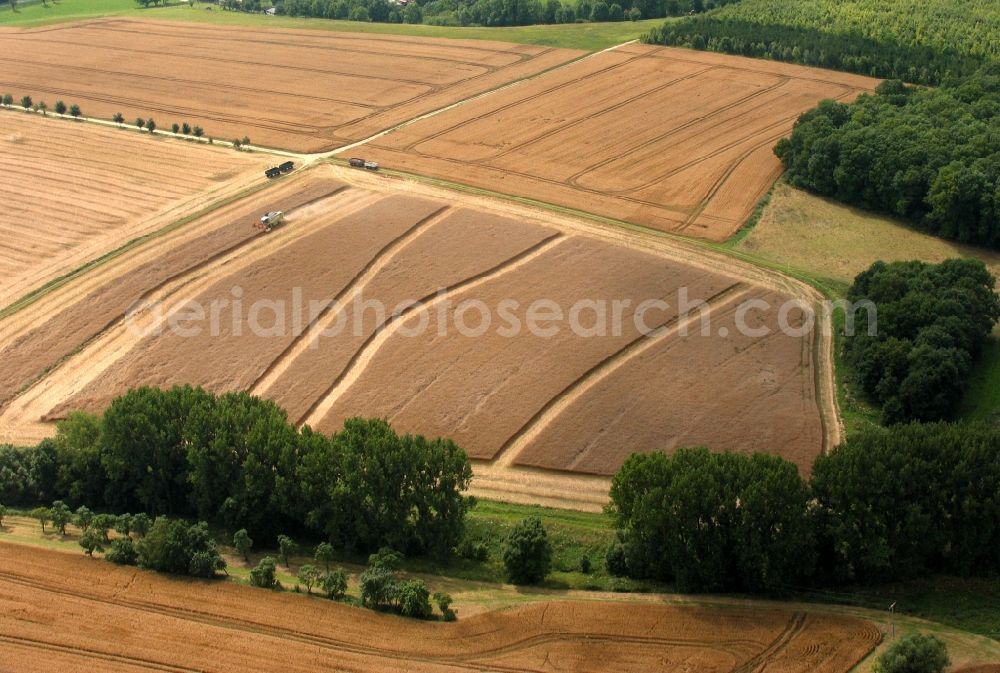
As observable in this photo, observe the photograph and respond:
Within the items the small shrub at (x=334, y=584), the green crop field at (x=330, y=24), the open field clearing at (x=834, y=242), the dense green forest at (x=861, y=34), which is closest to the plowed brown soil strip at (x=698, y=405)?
the open field clearing at (x=834, y=242)

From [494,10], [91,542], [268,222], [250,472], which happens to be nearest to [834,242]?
[268,222]

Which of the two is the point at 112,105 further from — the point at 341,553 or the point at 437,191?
the point at 341,553

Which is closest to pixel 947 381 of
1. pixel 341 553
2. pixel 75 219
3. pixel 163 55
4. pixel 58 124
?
pixel 341 553

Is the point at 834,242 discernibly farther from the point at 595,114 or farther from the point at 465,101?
the point at 465,101

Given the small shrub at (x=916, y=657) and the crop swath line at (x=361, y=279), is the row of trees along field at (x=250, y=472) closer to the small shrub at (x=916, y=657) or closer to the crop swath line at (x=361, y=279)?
the crop swath line at (x=361, y=279)

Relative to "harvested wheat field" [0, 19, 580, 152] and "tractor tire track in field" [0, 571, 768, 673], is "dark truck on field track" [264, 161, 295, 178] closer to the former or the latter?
"harvested wheat field" [0, 19, 580, 152]
